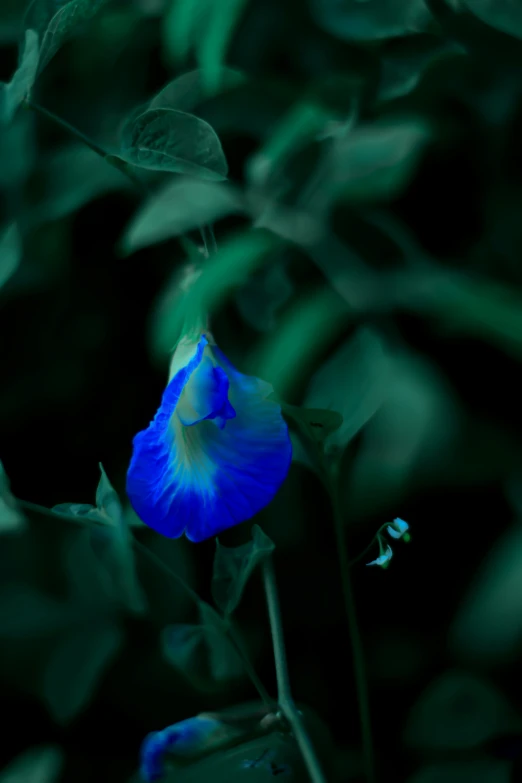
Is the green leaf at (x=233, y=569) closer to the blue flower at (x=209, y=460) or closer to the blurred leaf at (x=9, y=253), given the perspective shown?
the blue flower at (x=209, y=460)

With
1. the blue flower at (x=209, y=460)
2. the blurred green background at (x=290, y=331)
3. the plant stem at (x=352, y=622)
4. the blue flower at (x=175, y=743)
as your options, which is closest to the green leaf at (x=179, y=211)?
the blurred green background at (x=290, y=331)

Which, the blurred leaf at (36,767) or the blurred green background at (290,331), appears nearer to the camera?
the blurred green background at (290,331)

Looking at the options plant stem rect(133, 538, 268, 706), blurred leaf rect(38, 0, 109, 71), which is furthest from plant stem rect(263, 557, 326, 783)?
blurred leaf rect(38, 0, 109, 71)

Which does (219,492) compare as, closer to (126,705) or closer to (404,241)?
(404,241)

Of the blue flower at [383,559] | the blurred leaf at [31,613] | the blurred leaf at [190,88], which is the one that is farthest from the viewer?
the blurred leaf at [31,613]

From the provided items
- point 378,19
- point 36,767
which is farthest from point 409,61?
point 36,767

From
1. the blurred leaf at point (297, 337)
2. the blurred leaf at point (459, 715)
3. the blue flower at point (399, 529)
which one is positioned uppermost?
the blurred leaf at point (297, 337)

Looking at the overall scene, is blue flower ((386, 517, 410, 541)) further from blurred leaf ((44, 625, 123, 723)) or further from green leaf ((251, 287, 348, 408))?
blurred leaf ((44, 625, 123, 723))
